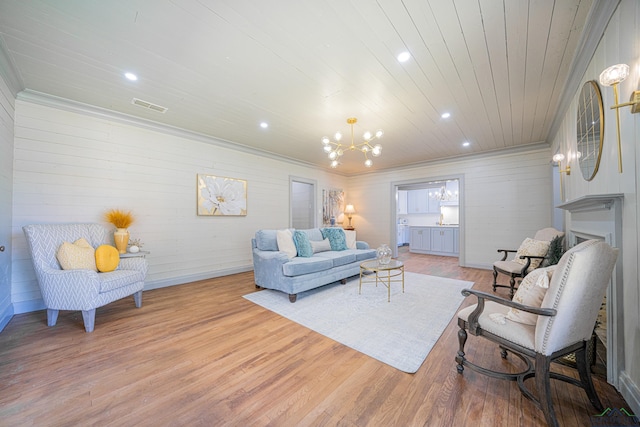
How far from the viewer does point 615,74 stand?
4.52ft

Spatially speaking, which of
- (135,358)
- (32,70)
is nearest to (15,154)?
(32,70)

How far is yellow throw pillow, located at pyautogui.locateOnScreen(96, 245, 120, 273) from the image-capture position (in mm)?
2811

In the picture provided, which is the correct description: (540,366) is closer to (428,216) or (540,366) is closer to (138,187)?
(138,187)

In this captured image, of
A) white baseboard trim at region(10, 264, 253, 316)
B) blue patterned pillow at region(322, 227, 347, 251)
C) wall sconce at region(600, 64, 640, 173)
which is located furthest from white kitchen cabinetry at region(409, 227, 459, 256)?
wall sconce at region(600, 64, 640, 173)

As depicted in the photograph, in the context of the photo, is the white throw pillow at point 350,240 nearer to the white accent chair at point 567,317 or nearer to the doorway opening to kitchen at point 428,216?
the doorway opening to kitchen at point 428,216

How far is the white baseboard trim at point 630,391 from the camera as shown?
1383 mm

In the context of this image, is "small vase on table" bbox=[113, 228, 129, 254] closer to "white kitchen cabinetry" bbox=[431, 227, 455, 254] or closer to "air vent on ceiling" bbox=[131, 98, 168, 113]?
"air vent on ceiling" bbox=[131, 98, 168, 113]

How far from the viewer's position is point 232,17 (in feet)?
6.11

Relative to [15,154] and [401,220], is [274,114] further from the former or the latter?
Answer: [401,220]

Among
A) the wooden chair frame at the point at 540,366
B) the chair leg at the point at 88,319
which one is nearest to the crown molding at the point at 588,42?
the wooden chair frame at the point at 540,366

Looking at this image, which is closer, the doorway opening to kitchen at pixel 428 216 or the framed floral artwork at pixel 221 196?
the framed floral artwork at pixel 221 196

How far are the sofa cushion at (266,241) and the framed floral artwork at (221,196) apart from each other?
4.14 ft

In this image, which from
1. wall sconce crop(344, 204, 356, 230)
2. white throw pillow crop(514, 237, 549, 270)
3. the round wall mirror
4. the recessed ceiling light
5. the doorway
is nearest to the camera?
the round wall mirror

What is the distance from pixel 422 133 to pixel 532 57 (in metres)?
2.00
